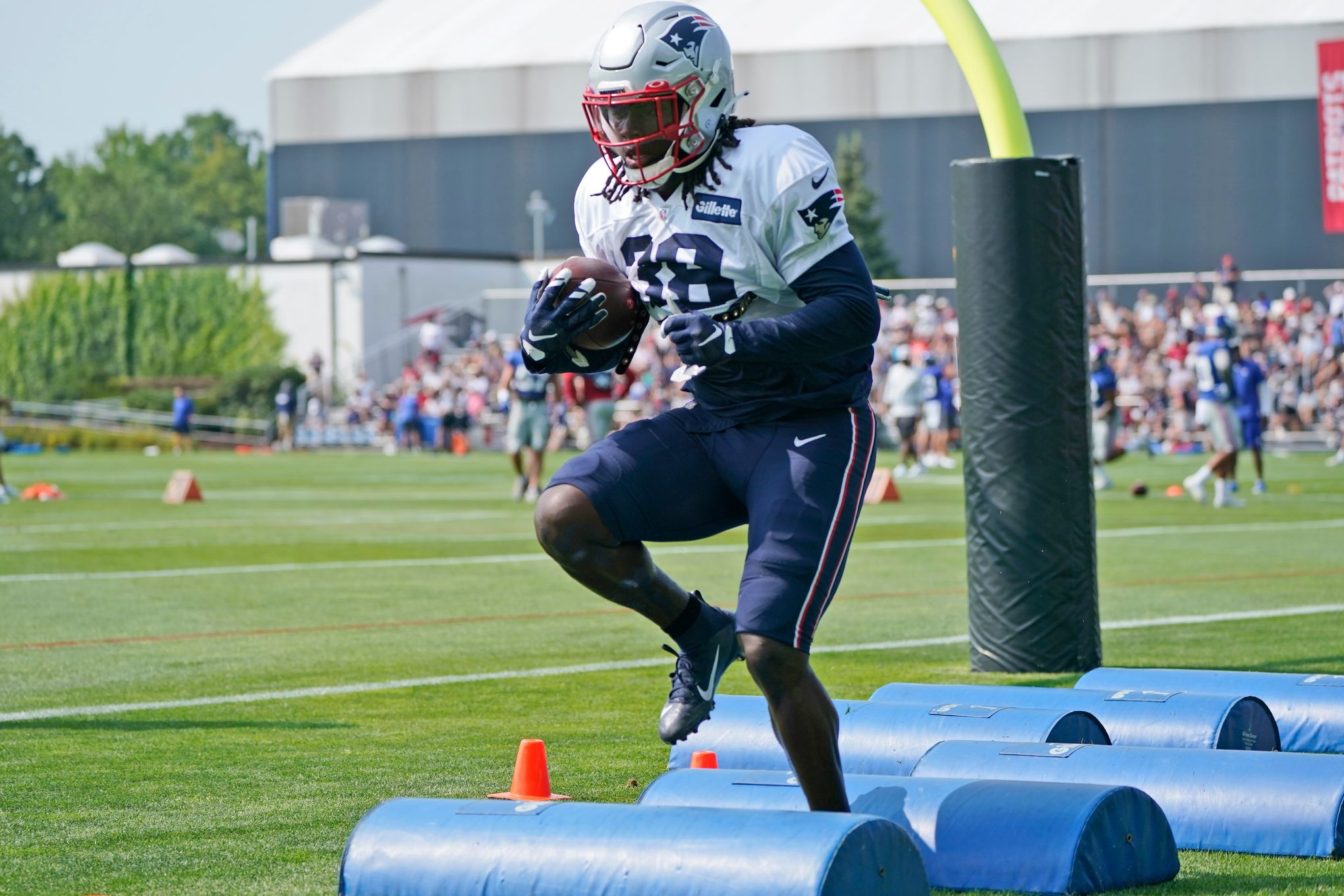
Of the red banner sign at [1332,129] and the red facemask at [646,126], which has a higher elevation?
the red banner sign at [1332,129]

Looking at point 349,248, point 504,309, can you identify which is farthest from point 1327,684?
point 349,248

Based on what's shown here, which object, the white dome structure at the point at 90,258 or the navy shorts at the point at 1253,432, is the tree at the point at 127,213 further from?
the navy shorts at the point at 1253,432

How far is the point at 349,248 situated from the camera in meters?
48.6

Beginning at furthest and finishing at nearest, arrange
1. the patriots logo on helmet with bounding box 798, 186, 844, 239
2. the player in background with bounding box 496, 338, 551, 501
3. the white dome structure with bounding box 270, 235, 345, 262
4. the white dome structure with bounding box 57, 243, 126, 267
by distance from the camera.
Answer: the white dome structure with bounding box 57, 243, 126, 267 → the white dome structure with bounding box 270, 235, 345, 262 → the player in background with bounding box 496, 338, 551, 501 → the patriots logo on helmet with bounding box 798, 186, 844, 239

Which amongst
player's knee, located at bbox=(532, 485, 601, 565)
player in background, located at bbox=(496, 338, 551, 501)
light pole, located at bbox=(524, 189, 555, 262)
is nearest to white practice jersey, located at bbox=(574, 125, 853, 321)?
player's knee, located at bbox=(532, 485, 601, 565)

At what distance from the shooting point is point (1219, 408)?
18219 millimetres

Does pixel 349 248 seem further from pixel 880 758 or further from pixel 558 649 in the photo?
pixel 880 758

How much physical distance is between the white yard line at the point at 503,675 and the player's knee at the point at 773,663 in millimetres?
3392

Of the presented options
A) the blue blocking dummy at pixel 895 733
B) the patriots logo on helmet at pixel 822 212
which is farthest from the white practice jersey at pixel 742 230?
the blue blocking dummy at pixel 895 733

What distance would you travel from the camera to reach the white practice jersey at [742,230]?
439 cm

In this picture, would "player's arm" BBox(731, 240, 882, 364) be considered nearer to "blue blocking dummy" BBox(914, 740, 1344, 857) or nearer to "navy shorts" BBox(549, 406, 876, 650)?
"navy shorts" BBox(549, 406, 876, 650)

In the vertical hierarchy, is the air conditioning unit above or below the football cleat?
above

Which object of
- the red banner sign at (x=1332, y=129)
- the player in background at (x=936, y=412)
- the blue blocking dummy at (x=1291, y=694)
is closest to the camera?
the blue blocking dummy at (x=1291, y=694)

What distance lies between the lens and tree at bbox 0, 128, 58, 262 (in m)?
103
